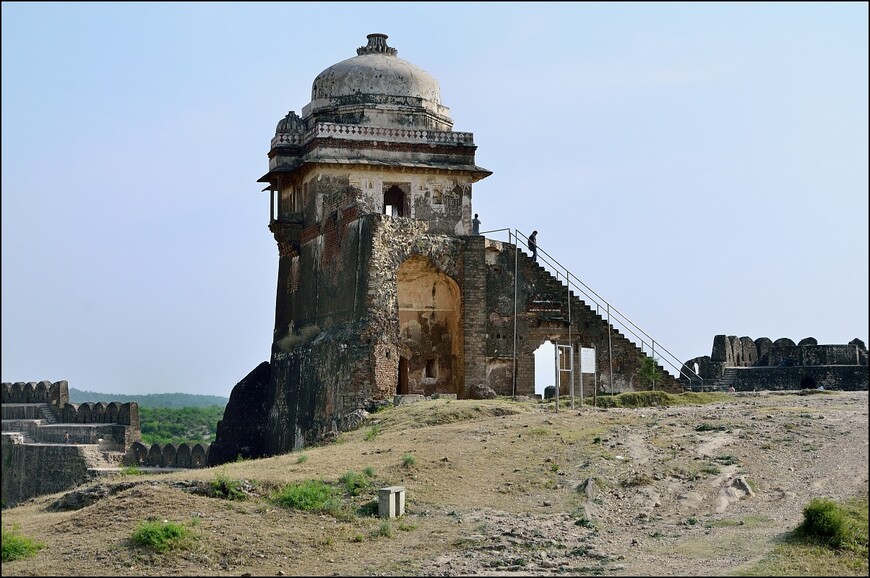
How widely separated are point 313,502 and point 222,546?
2.21m

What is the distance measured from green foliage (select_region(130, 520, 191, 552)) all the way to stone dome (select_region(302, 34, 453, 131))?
20.2 m

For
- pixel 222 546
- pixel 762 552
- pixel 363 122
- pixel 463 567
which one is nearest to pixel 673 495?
pixel 762 552

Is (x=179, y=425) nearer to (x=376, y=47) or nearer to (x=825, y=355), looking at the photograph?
(x=376, y=47)

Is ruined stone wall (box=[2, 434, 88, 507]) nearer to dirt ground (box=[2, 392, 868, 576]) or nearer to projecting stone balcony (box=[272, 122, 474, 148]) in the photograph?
projecting stone balcony (box=[272, 122, 474, 148])

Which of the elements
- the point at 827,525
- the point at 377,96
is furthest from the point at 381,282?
the point at 827,525

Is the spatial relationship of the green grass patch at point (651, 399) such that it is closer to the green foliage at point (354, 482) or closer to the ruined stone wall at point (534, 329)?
the ruined stone wall at point (534, 329)

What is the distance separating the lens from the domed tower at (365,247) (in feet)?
107

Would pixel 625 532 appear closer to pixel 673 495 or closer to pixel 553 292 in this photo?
pixel 673 495

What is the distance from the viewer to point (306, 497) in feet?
70.4

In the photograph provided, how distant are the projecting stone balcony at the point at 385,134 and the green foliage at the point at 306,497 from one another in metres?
16.6

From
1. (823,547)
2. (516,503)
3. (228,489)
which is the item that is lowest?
(823,547)

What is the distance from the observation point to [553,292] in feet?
117

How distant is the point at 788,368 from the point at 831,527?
17.1 meters

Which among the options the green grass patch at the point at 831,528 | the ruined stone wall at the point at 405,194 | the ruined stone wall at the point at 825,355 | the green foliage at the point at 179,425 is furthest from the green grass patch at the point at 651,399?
the green foliage at the point at 179,425
